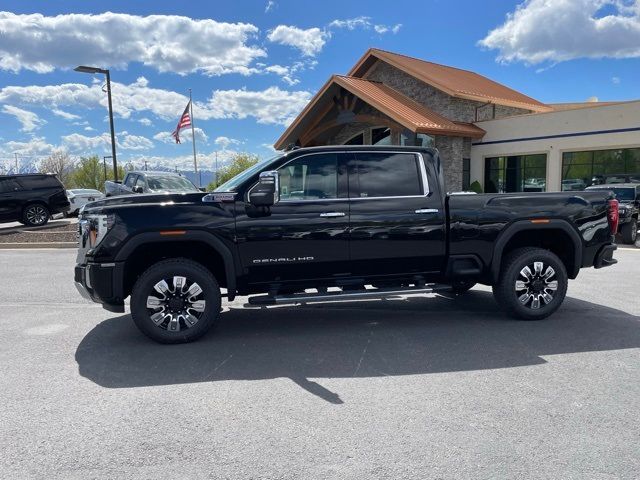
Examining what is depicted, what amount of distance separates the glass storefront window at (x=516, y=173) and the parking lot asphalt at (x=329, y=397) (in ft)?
52.6

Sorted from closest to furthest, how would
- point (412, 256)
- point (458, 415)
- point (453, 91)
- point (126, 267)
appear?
point (458, 415) → point (126, 267) → point (412, 256) → point (453, 91)

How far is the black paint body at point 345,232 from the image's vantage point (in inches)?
193

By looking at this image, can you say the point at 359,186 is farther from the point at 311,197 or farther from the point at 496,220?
the point at 496,220

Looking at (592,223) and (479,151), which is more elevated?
(479,151)

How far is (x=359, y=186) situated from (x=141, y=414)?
3.06m

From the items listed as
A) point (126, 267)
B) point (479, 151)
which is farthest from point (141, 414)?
point (479, 151)

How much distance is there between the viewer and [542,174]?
20875 mm

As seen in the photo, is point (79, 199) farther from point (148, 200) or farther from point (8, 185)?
point (148, 200)

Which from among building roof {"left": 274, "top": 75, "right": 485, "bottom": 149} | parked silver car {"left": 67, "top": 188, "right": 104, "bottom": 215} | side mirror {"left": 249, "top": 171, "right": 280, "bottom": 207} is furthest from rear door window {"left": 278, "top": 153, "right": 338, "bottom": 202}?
parked silver car {"left": 67, "top": 188, "right": 104, "bottom": 215}

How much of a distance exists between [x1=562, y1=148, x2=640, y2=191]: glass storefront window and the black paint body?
558 inches

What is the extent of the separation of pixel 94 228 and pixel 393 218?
299 centimetres

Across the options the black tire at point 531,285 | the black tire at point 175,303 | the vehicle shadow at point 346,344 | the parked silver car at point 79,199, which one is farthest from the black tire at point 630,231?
the parked silver car at point 79,199

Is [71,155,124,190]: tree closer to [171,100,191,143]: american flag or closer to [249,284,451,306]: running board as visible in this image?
[171,100,191,143]: american flag

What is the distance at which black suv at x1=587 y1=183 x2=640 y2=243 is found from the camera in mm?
12195
